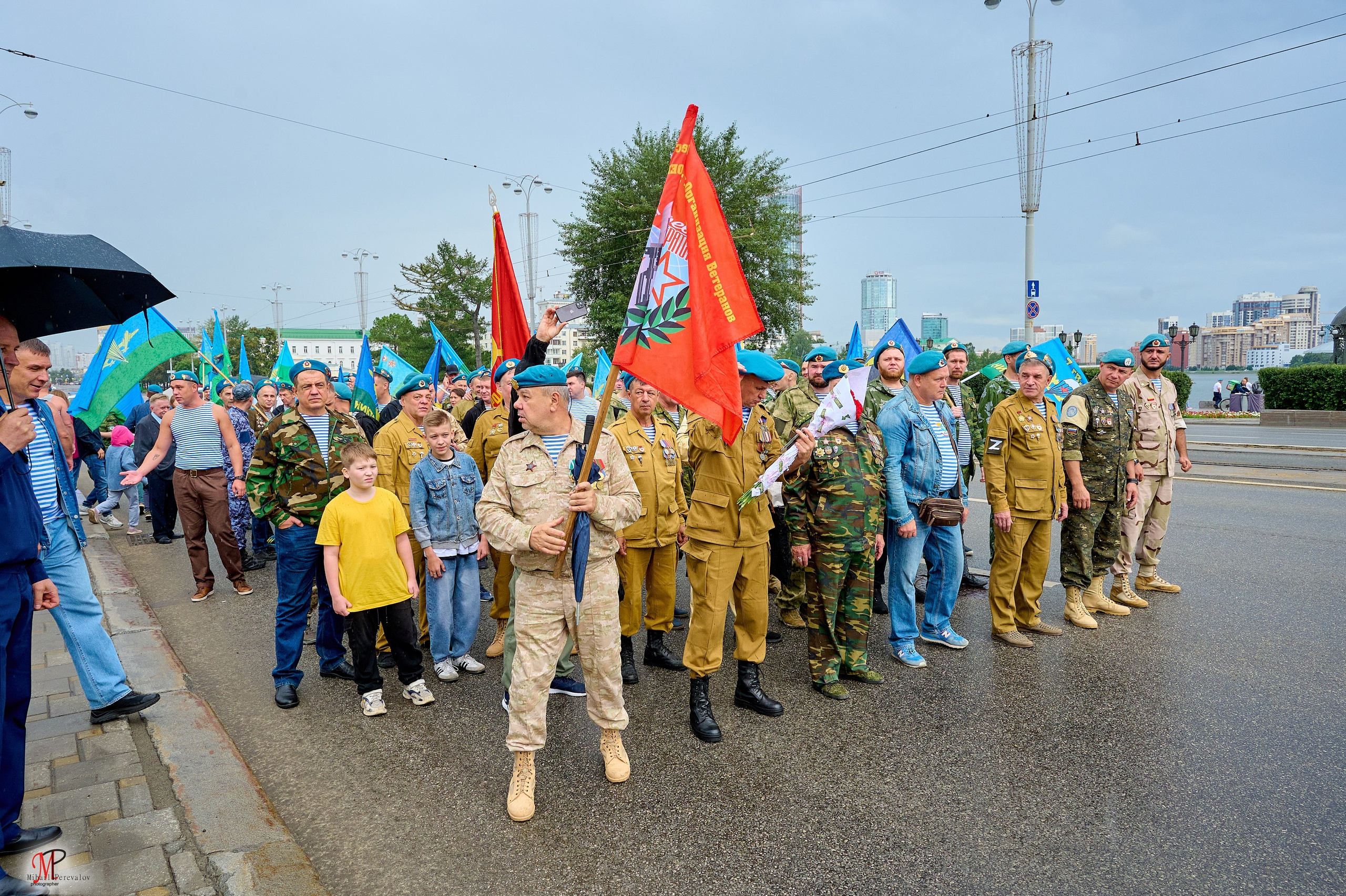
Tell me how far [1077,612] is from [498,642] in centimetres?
443

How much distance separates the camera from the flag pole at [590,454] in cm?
305

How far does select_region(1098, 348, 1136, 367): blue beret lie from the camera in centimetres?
585

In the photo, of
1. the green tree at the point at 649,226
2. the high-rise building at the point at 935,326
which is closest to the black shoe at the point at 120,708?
the green tree at the point at 649,226

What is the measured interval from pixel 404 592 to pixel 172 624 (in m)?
3.19

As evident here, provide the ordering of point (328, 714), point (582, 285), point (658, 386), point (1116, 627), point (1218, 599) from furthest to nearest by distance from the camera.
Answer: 1. point (582, 285)
2. point (1218, 599)
3. point (1116, 627)
4. point (328, 714)
5. point (658, 386)

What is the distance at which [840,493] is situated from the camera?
462 centimetres

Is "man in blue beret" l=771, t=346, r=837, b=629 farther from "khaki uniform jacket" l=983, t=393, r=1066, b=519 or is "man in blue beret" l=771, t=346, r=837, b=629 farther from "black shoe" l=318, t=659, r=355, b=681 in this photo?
"black shoe" l=318, t=659, r=355, b=681

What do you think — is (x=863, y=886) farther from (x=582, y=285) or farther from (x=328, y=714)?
(x=582, y=285)

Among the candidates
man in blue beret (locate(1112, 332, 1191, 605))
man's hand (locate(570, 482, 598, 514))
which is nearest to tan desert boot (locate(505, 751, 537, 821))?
man's hand (locate(570, 482, 598, 514))

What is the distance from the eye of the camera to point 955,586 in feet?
17.5

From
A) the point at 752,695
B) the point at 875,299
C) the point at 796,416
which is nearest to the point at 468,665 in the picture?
the point at 752,695

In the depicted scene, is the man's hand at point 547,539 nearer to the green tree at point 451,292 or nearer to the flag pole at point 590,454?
the flag pole at point 590,454

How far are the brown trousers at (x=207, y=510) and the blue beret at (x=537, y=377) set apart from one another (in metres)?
5.22

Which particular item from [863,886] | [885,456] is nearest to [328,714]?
[863,886]
